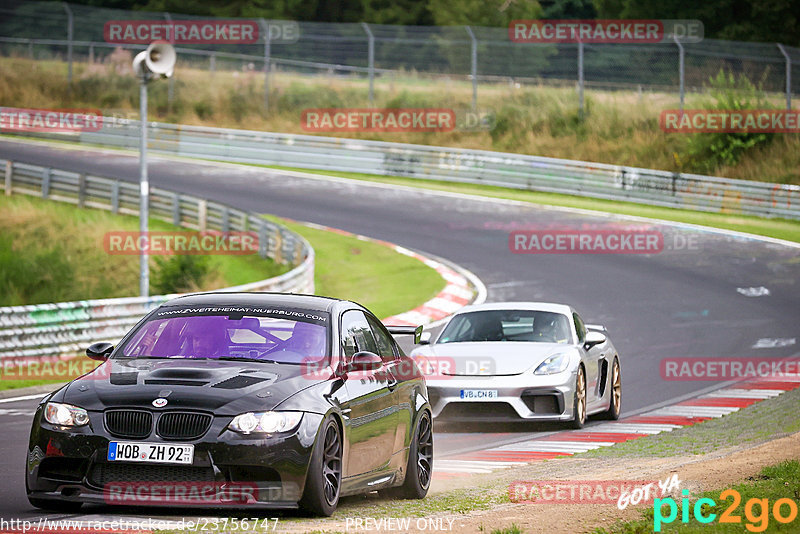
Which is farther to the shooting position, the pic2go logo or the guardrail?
the guardrail

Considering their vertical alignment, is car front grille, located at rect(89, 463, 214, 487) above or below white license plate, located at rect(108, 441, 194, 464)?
below

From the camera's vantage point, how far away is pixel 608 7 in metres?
72.5

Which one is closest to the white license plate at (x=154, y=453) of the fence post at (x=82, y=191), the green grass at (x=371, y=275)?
the green grass at (x=371, y=275)

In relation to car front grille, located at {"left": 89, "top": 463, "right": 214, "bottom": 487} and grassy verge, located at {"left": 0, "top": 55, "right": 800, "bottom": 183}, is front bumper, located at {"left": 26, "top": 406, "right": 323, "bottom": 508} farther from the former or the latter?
grassy verge, located at {"left": 0, "top": 55, "right": 800, "bottom": 183}

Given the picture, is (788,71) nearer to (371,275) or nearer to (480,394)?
(371,275)

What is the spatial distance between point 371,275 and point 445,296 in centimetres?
385

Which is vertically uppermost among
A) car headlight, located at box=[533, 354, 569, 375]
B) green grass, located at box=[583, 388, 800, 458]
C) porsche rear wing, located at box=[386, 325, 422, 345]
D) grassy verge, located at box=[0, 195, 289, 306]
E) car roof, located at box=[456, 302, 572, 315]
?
porsche rear wing, located at box=[386, 325, 422, 345]

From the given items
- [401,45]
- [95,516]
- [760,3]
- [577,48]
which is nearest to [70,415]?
[95,516]

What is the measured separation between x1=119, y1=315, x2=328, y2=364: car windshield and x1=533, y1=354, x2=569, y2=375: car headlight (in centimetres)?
549

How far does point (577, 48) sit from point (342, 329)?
34369 millimetres

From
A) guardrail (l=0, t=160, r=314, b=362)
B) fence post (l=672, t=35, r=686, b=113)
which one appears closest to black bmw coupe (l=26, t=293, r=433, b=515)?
guardrail (l=0, t=160, r=314, b=362)

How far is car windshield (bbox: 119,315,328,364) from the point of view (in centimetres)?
846

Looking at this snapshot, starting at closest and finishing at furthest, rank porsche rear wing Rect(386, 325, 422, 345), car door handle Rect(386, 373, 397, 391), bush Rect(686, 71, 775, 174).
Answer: car door handle Rect(386, 373, 397, 391) < porsche rear wing Rect(386, 325, 422, 345) < bush Rect(686, 71, 775, 174)

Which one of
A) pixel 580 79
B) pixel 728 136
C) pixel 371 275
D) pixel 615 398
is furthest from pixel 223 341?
pixel 580 79
